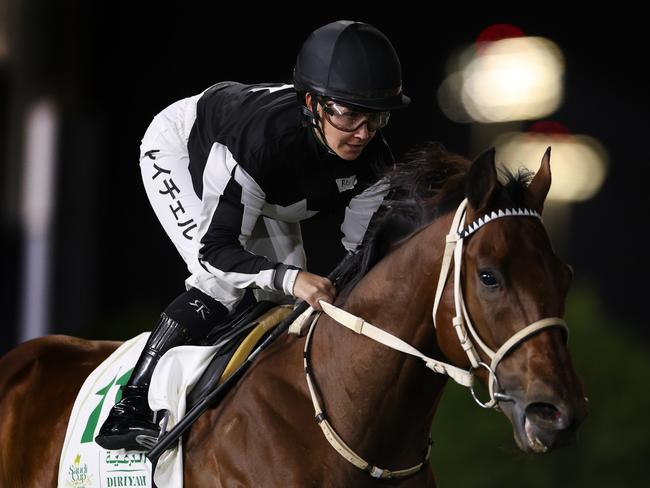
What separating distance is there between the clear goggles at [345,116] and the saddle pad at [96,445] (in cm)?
96

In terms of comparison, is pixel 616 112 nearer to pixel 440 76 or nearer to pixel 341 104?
pixel 440 76

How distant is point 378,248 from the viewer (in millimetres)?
2594

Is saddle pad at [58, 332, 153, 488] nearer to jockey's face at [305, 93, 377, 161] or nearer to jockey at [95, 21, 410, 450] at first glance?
jockey at [95, 21, 410, 450]

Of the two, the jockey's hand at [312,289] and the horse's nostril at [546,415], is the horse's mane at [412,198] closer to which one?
the jockey's hand at [312,289]

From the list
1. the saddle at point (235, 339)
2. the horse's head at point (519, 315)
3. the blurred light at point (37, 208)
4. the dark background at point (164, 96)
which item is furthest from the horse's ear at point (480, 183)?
the blurred light at point (37, 208)

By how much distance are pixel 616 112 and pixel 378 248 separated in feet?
22.5

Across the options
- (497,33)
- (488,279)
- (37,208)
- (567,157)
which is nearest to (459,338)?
(488,279)

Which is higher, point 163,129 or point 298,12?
point 163,129

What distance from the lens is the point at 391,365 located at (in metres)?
2.44

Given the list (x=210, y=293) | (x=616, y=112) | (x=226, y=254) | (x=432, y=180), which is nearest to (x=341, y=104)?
(x=432, y=180)

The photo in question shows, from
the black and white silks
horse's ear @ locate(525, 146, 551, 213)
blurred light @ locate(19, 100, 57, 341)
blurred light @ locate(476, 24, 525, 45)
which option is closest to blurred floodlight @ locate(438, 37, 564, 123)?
blurred light @ locate(476, 24, 525, 45)

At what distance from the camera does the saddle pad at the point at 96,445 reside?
2822 mm

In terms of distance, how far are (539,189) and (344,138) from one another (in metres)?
0.52

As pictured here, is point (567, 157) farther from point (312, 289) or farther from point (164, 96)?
point (312, 289)
